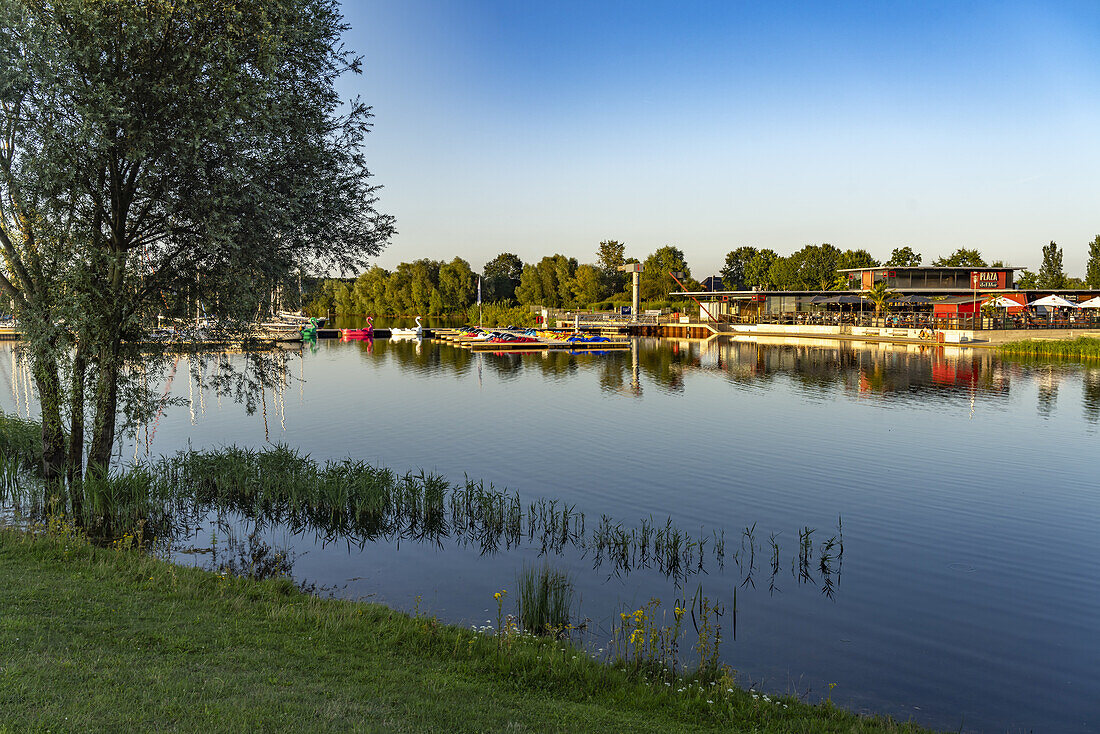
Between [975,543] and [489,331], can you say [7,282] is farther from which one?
[489,331]

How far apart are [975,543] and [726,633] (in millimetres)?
7978

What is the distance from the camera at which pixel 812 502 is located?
19266 millimetres

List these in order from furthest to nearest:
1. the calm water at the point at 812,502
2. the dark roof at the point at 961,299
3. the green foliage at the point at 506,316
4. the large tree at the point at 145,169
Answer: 1. the green foliage at the point at 506,316
2. the dark roof at the point at 961,299
3. the large tree at the point at 145,169
4. the calm water at the point at 812,502

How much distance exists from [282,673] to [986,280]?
112 meters

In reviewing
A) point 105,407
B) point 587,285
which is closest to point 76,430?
point 105,407

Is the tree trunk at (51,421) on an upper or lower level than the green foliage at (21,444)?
upper

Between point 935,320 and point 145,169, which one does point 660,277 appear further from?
point 145,169

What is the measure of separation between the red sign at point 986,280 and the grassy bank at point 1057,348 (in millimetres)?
34439

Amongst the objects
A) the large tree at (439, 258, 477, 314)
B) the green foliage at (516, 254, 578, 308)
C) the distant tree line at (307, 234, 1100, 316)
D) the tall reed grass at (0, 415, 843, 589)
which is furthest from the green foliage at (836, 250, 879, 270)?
the tall reed grass at (0, 415, 843, 589)

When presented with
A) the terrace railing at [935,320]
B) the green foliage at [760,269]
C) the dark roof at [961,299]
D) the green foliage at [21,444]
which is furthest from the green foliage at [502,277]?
the green foliage at [21,444]

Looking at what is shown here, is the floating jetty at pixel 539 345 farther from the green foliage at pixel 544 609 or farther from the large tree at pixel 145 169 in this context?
the green foliage at pixel 544 609

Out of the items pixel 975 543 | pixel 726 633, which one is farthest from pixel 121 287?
pixel 975 543

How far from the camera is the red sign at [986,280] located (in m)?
97.8

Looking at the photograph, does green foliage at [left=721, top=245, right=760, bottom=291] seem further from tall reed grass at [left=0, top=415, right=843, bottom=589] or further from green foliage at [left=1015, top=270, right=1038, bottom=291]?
tall reed grass at [left=0, top=415, right=843, bottom=589]
